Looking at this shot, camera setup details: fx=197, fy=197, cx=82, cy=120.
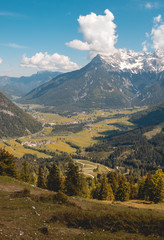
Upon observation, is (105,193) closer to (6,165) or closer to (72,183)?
(72,183)

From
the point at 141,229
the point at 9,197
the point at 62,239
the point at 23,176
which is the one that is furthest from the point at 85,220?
the point at 23,176

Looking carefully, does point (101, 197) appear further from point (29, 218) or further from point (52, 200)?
point (29, 218)

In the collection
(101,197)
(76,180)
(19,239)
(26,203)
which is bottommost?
(101,197)

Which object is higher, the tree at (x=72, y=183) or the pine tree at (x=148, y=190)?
the tree at (x=72, y=183)

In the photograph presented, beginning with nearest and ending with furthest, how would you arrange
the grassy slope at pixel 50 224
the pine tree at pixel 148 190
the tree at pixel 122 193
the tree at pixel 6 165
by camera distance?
1. the grassy slope at pixel 50 224
2. the tree at pixel 6 165
3. the pine tree at pixel 148 190
4. the tree at pixel 122 193

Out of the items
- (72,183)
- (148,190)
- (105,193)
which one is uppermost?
(72,183)

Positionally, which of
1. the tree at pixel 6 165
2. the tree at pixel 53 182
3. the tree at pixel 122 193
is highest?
the tree at pixel 6 165

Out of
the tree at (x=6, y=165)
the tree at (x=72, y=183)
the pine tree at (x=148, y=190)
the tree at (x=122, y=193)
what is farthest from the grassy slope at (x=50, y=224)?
the tree at (x=122, y=193)

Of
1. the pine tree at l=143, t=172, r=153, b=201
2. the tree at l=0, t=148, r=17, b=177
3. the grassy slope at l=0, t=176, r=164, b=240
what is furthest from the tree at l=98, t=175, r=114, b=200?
the grassy slope at l=0, t=176, r=164, b=240

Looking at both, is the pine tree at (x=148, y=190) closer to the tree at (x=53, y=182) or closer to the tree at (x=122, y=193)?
the tree at (x=122, y=193)

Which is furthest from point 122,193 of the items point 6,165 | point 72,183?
point 6,165

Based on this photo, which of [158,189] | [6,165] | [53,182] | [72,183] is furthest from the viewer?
[53,182]
